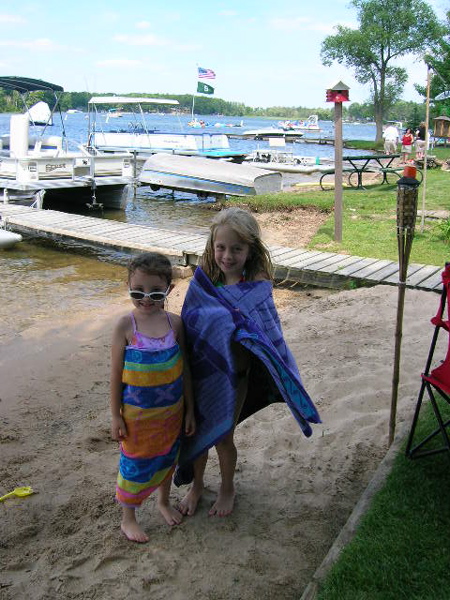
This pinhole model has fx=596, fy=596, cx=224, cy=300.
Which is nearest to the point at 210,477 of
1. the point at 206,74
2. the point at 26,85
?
the point at 26,85

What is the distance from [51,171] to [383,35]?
4744 centimetres

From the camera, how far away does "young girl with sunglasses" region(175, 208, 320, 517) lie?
2750 millimetres

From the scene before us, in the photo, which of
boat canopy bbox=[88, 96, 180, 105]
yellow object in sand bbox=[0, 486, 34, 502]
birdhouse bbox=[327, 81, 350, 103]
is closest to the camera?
yellow object in sand bbox=[0, 486, 34, 502]

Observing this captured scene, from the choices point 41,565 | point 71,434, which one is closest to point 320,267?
point 71,434

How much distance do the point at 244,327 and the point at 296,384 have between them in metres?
0.36

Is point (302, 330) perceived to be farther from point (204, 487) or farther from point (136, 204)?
point (136, 204)

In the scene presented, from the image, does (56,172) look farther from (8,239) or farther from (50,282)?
(50,282)

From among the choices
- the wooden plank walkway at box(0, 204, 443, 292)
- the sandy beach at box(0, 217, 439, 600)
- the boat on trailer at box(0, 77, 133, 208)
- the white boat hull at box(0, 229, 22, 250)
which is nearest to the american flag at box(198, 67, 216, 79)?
the boat on trailer at box(0, 77, 133, 208)

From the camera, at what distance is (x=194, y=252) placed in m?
9.27

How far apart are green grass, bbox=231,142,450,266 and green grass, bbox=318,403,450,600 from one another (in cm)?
603

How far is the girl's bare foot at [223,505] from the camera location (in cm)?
313

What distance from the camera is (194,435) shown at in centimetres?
293

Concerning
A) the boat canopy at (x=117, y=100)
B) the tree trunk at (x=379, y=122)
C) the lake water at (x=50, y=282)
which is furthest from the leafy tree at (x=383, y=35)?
the lake water at (x=50, y=282)

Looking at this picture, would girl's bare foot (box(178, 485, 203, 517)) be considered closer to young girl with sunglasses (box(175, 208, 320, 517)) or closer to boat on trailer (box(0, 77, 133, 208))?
young girl with sunglasses (box(175, 208, 320, 517))
